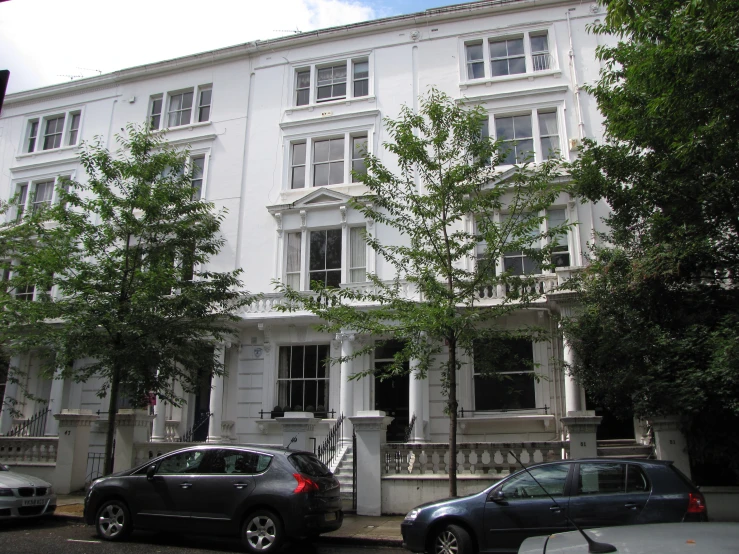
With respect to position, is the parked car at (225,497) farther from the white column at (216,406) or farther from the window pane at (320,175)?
the window pane at (320,175)

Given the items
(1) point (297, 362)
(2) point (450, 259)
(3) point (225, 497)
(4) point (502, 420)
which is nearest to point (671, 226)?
(2) point (450, 259)

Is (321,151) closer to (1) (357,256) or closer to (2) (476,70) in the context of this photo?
(1) (357,256)

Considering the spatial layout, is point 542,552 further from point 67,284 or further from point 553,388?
point 553,388

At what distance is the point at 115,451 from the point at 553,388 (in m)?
11.4

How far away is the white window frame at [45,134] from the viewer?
23972mm

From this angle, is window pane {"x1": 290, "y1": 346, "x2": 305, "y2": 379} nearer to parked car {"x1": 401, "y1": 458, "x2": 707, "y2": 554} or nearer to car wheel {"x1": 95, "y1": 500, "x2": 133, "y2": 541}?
car wheel {"x1": 95, "y1": 500, "x2": 133, "y2": 541}

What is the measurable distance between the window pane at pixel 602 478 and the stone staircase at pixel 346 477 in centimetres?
588

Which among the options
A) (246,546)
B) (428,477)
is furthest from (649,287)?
(246,546)

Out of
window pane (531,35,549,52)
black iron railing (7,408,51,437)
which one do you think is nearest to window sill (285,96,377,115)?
window pane (531,35,549,52)

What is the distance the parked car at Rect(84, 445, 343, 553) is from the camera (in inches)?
334

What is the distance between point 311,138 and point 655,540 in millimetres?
18877

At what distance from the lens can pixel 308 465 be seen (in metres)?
9.32

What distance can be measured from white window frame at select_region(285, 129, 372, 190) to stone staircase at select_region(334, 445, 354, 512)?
896cm

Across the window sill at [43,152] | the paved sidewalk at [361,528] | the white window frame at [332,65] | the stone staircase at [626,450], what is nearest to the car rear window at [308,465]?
the paved sidewalk at [361,528]
